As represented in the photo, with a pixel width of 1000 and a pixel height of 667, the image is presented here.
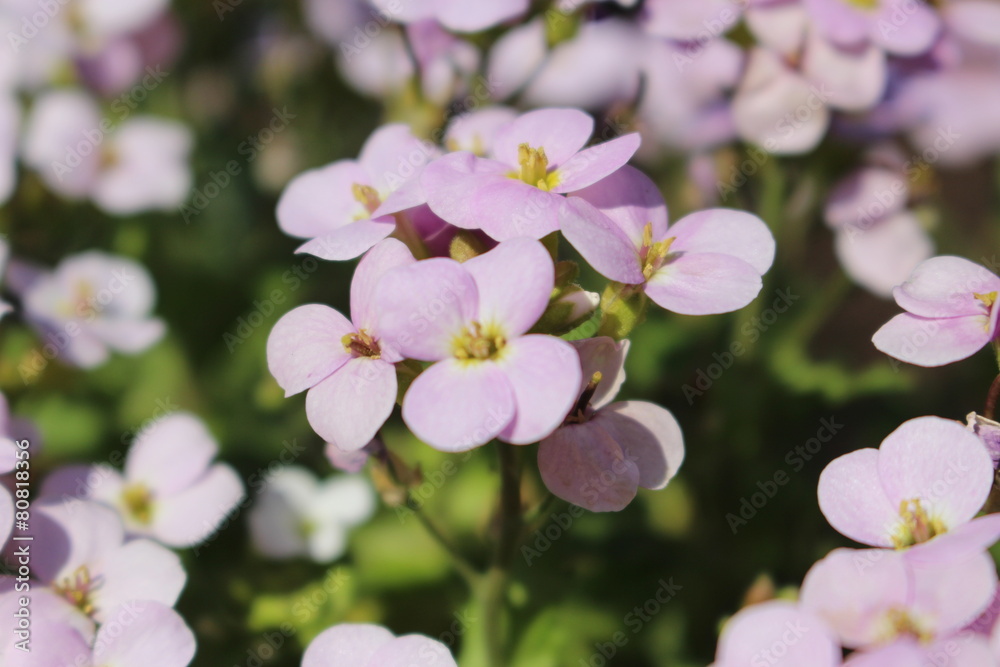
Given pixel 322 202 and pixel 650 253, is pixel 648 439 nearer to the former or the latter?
pixel 650 253

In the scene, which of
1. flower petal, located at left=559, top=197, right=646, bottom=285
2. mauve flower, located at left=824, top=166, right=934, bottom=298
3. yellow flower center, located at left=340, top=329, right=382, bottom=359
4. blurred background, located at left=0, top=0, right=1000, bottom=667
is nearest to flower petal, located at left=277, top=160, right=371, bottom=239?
yellow flower center, located at left=340, top=329, right=382, bottom=359

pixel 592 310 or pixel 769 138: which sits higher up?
pixel 592 310

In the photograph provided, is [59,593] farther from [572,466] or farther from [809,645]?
[809,645]

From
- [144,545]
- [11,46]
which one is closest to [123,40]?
[11,46]

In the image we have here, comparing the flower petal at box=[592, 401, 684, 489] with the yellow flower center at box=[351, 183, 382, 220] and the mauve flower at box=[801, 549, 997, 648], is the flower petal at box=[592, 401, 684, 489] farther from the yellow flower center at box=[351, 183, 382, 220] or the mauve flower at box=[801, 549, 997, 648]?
the yellow flower center at box=[351, 183, 382, 220]

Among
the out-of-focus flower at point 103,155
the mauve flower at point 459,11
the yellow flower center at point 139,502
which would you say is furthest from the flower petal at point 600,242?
the out-of-focus flower at point 103,155

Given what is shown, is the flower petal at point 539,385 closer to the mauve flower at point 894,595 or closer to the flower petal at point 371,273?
the flower petal at point 371,273
